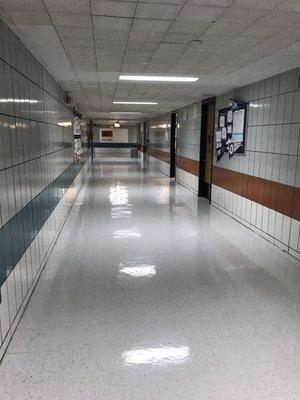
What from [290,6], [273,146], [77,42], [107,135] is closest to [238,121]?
[273,146]

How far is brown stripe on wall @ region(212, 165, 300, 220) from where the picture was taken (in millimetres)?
5219

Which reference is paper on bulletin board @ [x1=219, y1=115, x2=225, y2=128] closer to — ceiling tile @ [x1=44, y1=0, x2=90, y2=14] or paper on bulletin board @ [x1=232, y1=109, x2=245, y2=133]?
paper on bulletin board @ [x1=232, y1=109, x2=245, y2=133]

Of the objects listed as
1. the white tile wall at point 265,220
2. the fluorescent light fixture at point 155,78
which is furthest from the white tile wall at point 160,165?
the fluorescent light fixture at point 155,78

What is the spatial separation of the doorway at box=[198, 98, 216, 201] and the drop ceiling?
3.85 metres

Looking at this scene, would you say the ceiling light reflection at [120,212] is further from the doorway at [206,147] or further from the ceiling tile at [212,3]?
the ceiling tile at [212,3]

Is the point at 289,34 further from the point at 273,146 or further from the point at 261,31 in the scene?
the point at 273,146

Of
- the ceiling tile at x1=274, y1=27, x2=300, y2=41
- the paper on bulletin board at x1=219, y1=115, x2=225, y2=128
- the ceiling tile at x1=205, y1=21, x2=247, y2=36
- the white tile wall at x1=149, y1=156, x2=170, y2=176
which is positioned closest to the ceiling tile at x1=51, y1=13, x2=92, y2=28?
the ceiling tile at x1=205, y1=21, x2=247, y2=36

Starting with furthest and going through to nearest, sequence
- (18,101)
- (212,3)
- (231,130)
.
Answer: (231,130), (18,101), (212,3)

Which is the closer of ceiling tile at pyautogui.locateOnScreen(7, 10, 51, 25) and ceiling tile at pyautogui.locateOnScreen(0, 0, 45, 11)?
ceiling tile at pyautogui.locateOnScreen(0, 0, 45, 11)

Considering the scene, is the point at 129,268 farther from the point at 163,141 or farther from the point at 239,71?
the point at 163,141

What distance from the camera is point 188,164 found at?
38.9 feet

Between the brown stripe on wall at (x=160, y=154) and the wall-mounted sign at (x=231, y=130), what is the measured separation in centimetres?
688

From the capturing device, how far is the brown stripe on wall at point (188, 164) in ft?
35.3

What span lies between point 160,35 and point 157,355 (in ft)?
10.3
